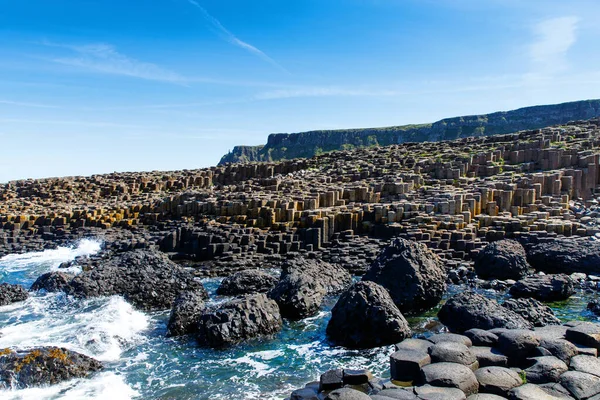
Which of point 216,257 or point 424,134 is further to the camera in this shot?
point 424,134

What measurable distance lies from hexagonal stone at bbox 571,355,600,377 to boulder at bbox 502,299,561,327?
9.77 feet

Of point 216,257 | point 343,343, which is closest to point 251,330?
point 343,343

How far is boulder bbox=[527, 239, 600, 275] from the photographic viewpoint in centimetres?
1619

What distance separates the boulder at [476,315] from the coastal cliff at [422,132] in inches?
3223

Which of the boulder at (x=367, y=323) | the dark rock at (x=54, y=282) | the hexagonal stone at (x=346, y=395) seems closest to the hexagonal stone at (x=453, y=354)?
the hexagonal stone at (x=346, y=395)

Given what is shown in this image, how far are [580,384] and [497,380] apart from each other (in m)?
1.14

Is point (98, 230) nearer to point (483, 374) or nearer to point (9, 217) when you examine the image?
point (9, 217)

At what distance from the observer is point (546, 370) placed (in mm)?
7996

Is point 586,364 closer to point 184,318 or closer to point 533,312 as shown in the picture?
point 533,312

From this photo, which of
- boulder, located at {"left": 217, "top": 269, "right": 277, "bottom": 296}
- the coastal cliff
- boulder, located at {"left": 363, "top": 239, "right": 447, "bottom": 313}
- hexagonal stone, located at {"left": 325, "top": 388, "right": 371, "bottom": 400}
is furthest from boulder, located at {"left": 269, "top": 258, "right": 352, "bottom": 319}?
the coastal cliff

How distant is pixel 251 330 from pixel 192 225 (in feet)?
42.2

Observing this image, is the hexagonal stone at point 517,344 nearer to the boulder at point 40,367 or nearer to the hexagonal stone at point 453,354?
the hexagonal stone at point 453,354

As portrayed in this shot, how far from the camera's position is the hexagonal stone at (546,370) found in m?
7.90

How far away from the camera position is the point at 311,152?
105438 millimetres
